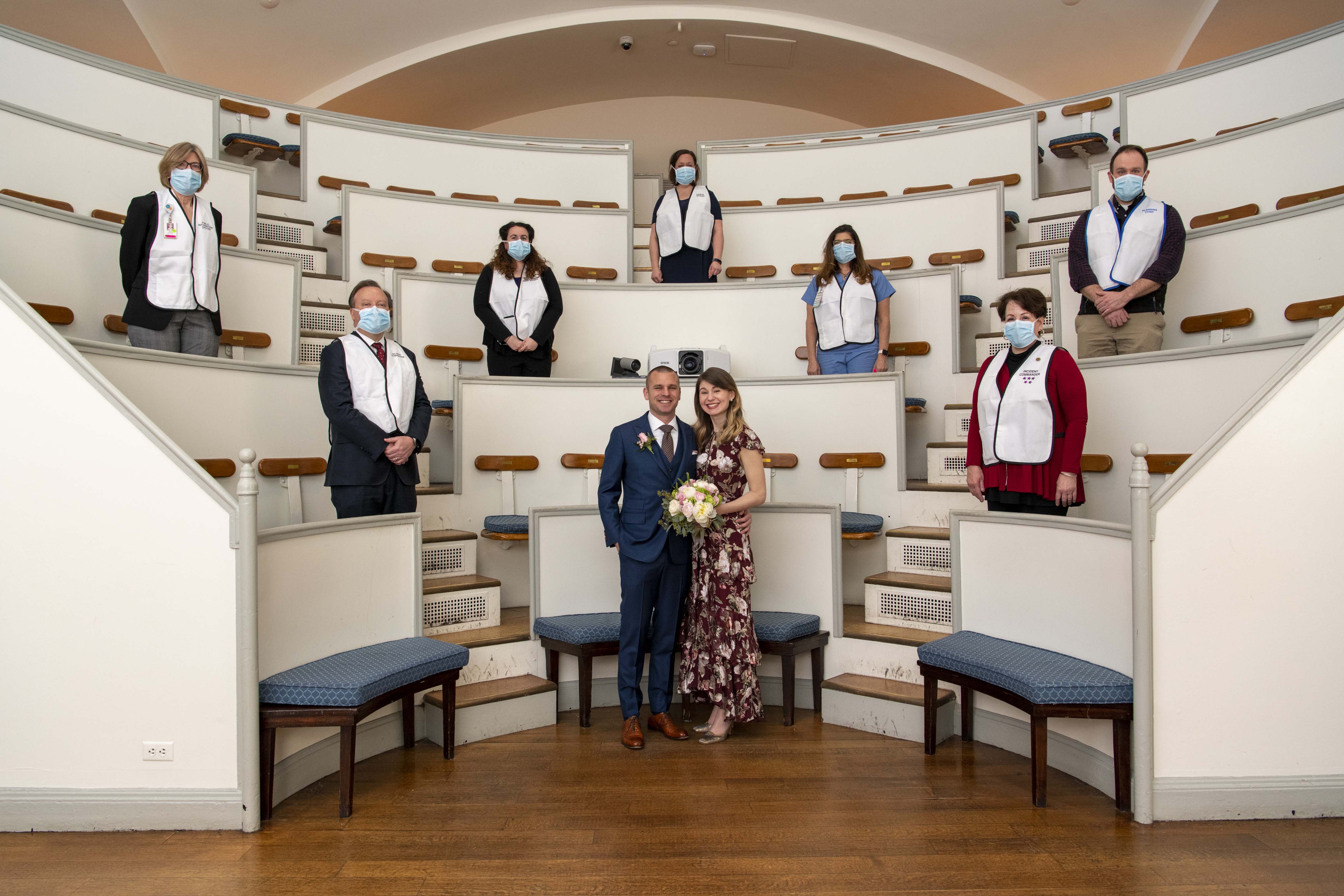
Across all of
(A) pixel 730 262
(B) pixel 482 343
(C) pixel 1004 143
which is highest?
(C) pixel 1004 143

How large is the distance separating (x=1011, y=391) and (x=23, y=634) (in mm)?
3178

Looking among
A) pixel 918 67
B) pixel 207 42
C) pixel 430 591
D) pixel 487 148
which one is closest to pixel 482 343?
pixel 430 591

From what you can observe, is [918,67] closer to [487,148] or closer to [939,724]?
[487,148]

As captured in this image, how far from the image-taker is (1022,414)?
287 cm

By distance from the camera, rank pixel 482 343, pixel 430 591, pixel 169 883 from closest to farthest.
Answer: pixel 169 883 < pixel 430 591 < pixel 482 343

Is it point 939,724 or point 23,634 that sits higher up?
point 23,634

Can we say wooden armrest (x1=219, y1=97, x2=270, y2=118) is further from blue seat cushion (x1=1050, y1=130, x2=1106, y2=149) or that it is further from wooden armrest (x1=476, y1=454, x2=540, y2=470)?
blue seat cushion (x1=1050, y1=130, x2=1106, y2=149)

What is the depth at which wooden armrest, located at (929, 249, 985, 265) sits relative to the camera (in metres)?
5.02

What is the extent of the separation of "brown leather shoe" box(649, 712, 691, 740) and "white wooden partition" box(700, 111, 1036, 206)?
166 inches

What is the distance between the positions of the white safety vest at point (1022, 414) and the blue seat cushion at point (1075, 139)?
406 centimetres

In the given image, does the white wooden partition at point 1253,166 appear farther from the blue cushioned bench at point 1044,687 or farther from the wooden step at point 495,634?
the wooden step at point 495,634

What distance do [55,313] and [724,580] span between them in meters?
2.95

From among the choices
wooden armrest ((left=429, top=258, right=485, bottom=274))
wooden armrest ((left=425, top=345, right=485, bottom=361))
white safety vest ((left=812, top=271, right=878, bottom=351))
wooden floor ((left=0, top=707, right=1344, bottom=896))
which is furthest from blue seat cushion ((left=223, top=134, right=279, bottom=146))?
wooden floor ((left=0, top=707, right=1344, bottom=896))

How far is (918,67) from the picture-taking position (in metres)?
8.75
